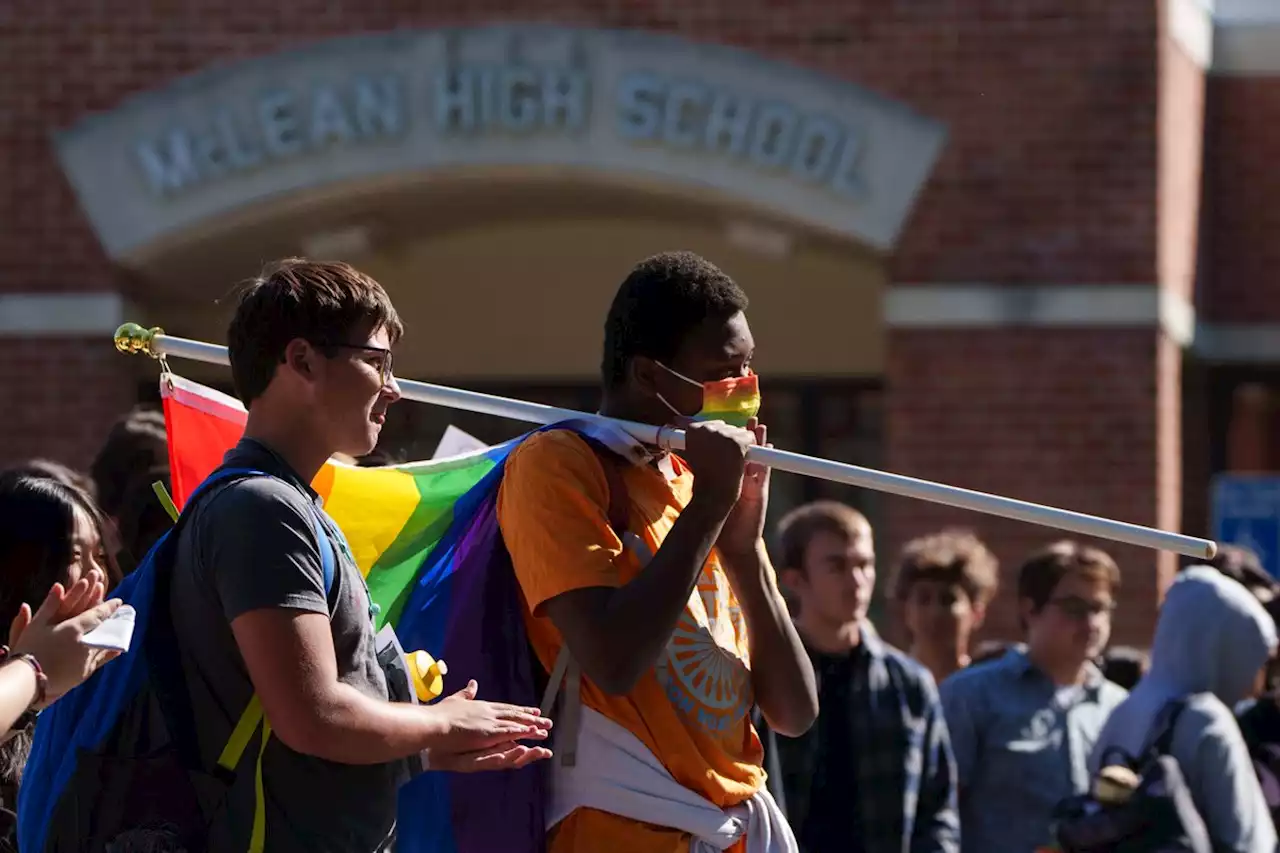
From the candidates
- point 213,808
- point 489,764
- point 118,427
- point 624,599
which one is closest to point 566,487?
point 624,599

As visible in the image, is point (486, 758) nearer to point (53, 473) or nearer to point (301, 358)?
point (301, 358)

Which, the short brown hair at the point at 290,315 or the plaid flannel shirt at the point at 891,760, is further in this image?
the plaid flannel shirt at the point at 891,760

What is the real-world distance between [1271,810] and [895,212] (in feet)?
14.1

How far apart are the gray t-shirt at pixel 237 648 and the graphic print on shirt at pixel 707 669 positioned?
0.63 m

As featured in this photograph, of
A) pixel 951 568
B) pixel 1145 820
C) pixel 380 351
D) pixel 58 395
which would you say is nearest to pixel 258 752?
pixel 380 351

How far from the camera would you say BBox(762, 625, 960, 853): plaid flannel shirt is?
5211 mm

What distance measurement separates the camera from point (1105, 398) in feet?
32.5

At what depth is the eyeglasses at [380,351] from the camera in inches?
119

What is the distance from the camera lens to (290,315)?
3002mm

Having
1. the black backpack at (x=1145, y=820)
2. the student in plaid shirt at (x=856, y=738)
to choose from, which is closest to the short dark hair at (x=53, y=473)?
the student in plaid shirt at (x=856, y=738)

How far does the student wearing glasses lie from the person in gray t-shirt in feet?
10.7

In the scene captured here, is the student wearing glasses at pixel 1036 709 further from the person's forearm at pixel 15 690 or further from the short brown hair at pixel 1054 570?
the person's forearm at pixel 15 690

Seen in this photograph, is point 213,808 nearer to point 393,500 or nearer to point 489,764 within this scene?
point 489,764

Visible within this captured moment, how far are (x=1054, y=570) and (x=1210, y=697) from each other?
1.39m
